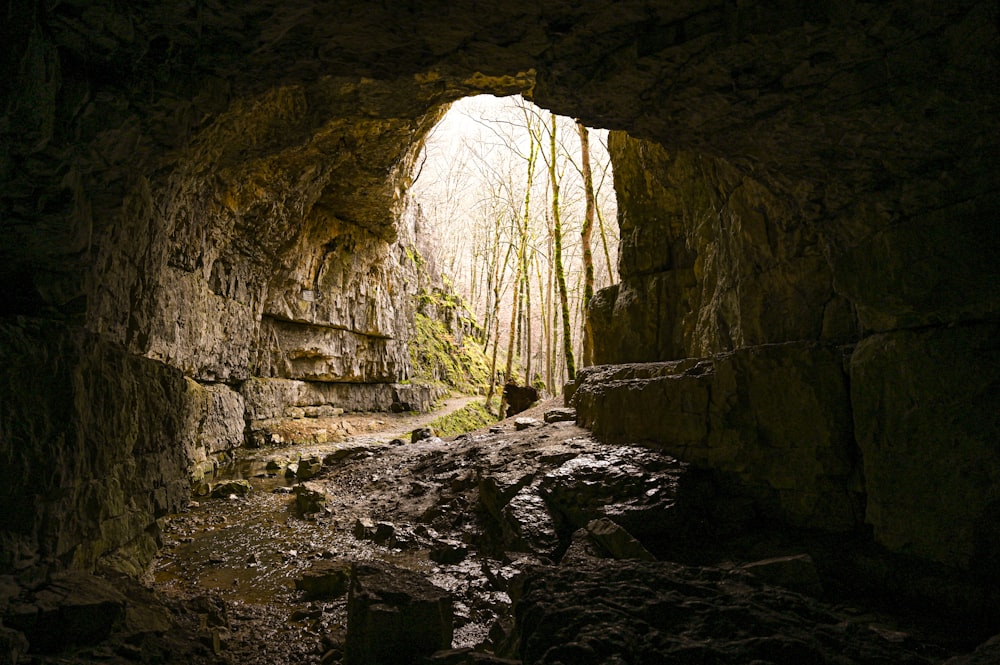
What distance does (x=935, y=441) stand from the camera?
337 centimetres

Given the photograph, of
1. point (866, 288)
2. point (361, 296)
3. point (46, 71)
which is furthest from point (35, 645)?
point (361, 296)

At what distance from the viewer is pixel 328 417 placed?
1652 centimetres

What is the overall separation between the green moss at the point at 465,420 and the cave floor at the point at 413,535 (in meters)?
8.79

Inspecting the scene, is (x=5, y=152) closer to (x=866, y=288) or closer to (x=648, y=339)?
(x=866, y=288)

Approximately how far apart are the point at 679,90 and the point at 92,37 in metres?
3.82

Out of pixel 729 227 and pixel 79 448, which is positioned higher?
pixel 729 227

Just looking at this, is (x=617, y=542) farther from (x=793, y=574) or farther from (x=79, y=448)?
(x=79, y=448)

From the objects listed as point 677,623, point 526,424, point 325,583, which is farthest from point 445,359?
point 677,623

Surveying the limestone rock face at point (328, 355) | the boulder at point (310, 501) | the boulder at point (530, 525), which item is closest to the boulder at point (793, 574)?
the boulder at point (530, 525)

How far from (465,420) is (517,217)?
342 inches

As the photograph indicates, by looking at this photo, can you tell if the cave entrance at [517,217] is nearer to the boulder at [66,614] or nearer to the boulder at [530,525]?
the boulder at [530,525]

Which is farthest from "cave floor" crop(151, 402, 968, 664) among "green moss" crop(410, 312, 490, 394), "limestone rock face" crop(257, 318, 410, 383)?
"green moss" crop(410, 312, 490, 394)

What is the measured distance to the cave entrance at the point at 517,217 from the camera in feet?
57.4

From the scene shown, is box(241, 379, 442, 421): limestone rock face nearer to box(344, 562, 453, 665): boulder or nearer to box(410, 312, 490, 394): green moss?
box(410, 312, 490, 394): green moss
